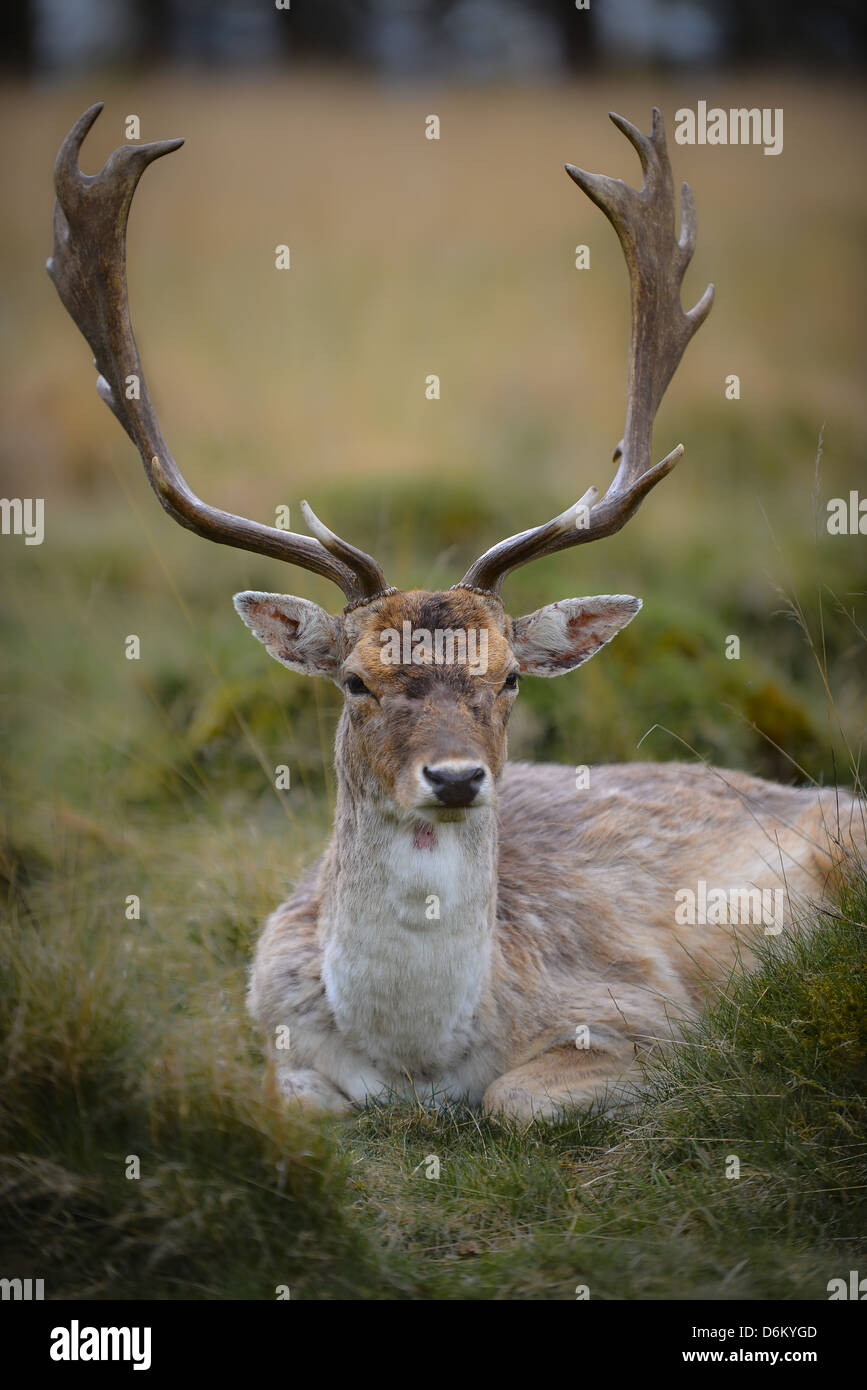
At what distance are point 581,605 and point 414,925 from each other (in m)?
1.33

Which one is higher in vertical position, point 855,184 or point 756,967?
point 855,184

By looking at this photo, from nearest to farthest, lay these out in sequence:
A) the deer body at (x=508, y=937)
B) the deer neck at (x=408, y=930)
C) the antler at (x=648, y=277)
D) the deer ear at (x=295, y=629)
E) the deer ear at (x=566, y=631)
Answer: the deer neck at (x=408, y=930) < the deer body at (x=508, y=937) < the deer ear at (x=295, y=629) < the deer ear at (x=566, y=631) < the antler at (x=648, y=277)

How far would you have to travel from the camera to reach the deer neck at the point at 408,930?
179 inches

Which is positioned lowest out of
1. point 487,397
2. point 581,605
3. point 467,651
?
point 467,651

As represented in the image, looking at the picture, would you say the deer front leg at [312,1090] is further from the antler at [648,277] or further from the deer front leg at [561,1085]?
the antler at [648,277]

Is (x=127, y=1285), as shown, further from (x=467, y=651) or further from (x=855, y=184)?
(x=855, y=184)

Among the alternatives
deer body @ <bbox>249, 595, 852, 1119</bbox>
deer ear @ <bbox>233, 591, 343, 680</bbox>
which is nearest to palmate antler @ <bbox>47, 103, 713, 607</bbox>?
deer ear @ <bbox>233, 591, 343, 680</bbox>

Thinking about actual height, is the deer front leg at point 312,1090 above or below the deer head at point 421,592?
below

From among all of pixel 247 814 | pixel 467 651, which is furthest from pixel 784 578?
pixel 467 651

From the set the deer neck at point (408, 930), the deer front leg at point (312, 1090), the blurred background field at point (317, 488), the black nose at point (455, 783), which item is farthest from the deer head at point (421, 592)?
the deer front leg at point (312, 1090)

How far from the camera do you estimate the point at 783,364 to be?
14188mm

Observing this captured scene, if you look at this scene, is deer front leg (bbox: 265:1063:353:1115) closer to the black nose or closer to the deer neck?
the deer neck

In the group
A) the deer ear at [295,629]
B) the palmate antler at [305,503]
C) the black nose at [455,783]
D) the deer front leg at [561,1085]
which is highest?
the palmate antler at [305,503]

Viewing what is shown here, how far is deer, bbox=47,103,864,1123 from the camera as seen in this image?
15.0 ft
